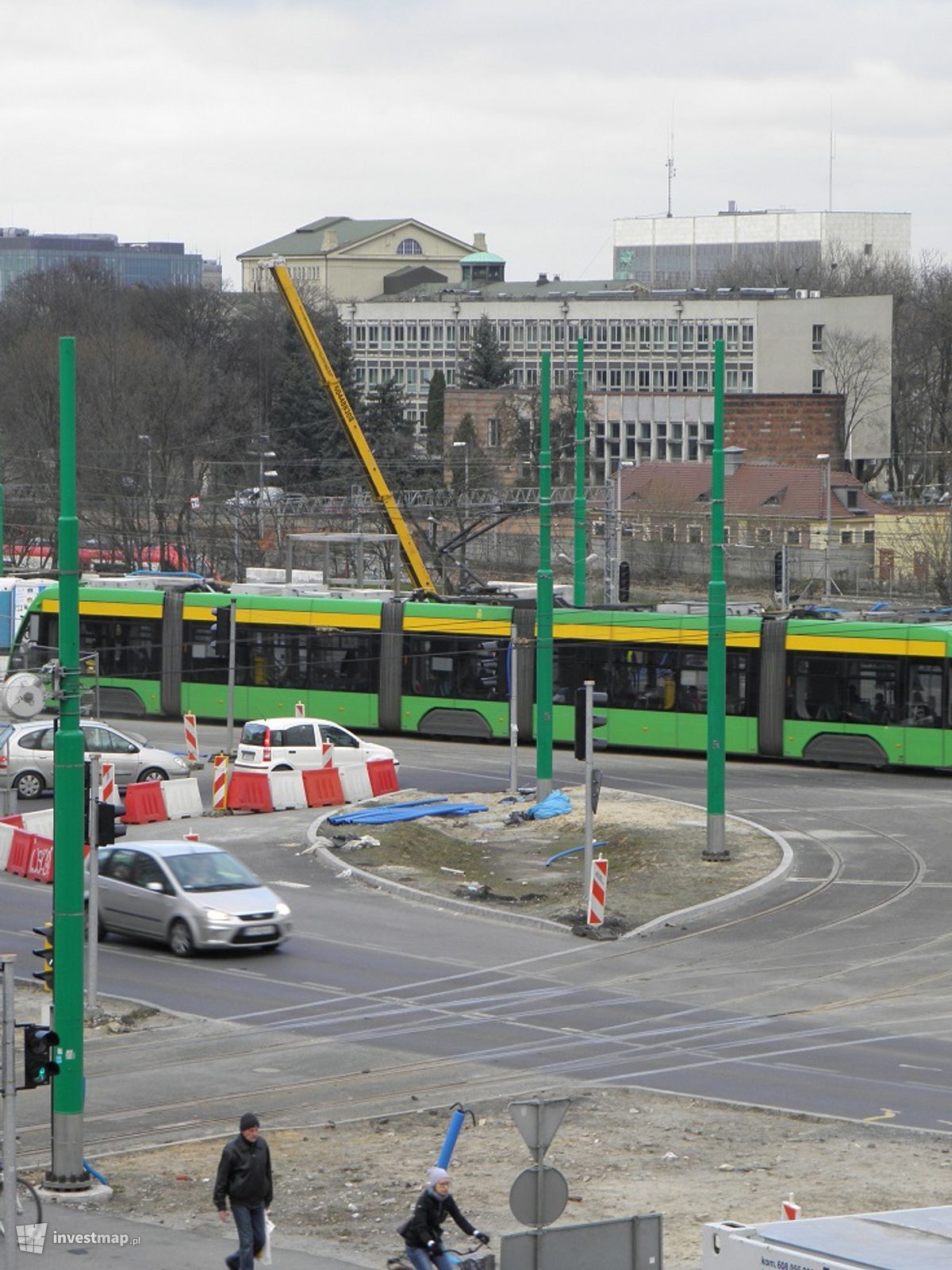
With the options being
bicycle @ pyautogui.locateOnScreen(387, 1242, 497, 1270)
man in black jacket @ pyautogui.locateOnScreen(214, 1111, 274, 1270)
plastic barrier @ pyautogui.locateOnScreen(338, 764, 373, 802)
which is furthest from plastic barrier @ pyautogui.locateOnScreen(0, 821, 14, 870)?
bicycle @ pyautogui.locateOnScreen(387, 1242, 497, 1270)

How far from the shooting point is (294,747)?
37.0 m

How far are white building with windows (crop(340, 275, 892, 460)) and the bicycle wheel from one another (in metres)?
98.5

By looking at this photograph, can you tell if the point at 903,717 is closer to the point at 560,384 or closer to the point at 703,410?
the point at 703,410

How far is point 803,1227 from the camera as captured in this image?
983 centimetres

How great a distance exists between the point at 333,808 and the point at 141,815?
11.5ft

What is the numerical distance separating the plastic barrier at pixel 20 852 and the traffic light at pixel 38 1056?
15.2m

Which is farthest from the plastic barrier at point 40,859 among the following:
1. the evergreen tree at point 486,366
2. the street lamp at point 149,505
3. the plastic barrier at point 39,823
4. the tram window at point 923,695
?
the evergreen tree at point 486,366

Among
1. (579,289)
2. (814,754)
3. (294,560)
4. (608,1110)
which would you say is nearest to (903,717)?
(814,754)

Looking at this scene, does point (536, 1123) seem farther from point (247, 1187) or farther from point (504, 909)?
point (504, 909)

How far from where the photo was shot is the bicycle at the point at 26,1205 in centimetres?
1357

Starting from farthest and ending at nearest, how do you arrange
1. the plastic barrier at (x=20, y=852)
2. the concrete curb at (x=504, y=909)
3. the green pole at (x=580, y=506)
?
1. the green pole at (x=580, y=506)
2. the plastic barrier at (x=20, y=852)
3. the concrete curb at (x=504, y=909)

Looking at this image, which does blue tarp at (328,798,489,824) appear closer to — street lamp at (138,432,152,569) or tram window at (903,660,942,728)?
tram window at (903,660,942,728)

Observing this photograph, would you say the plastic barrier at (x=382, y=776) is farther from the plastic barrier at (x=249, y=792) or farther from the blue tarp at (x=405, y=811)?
the plastic barrier at (x=249, y=792)

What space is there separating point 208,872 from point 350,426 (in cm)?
3404
